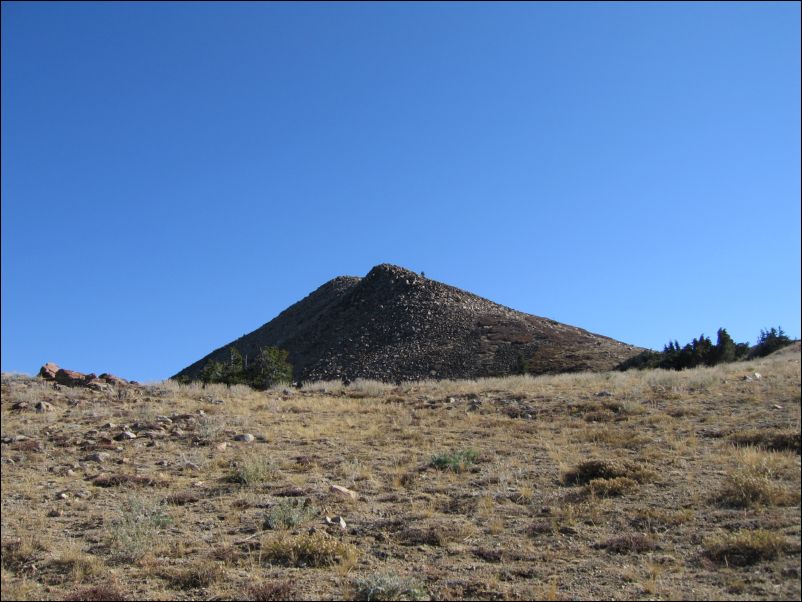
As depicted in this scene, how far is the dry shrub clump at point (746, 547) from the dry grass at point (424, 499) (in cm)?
2

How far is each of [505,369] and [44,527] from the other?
3777cm

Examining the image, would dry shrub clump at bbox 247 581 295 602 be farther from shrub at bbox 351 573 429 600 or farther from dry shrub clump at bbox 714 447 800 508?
dry shrub clump at bbox 714 447 800 508

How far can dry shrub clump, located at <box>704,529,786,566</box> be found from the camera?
7.37m

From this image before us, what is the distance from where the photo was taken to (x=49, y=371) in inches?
907

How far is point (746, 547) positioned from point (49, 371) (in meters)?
22.3

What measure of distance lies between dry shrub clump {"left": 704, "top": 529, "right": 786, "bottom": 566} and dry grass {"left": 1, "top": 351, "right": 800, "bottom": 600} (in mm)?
24

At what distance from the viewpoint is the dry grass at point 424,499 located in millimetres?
7652

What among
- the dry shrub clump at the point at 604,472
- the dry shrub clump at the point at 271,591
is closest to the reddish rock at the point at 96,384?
the dry shrub clump at the point at 271,591

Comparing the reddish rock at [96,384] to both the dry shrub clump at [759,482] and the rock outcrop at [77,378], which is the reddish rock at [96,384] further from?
the dry shrub clump at [759,482]

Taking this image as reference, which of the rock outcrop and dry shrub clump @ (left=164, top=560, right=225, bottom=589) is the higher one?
the rock outcrop

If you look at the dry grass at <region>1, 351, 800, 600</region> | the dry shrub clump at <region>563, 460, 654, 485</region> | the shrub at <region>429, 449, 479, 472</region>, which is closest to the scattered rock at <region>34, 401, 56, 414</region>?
the dry grass at <region>1, 351, 800, 600</region>

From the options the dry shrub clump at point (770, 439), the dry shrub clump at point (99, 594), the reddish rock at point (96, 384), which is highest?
the reddish rock at point (96, 384)

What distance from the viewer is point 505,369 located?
150 feet

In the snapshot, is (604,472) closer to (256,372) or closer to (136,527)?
(136,527)
